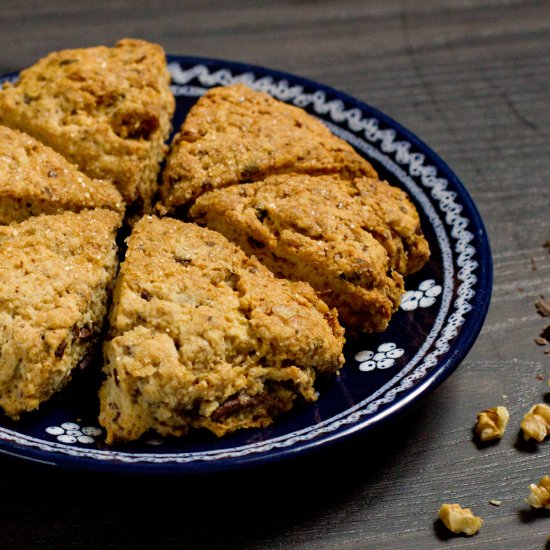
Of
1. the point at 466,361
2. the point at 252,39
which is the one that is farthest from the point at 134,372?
the point at 252,39

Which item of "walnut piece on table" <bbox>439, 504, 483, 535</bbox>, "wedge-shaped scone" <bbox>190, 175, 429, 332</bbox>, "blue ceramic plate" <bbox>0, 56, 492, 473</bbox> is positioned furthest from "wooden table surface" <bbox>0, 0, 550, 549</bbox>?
"wedge-shaped scone" <bbox>190, 175, 429, 332</bbox>

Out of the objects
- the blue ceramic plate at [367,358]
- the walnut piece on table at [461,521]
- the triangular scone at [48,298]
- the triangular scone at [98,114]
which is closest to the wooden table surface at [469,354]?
the walnut piece on table at [461,521]

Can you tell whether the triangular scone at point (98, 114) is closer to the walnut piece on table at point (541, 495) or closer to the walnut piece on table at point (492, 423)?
the walnut piece on table at point (492, 423)

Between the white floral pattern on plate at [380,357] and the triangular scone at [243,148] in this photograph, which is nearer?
the white floral pattern on plate at [380,357]

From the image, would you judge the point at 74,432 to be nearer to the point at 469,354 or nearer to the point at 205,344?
the point at 205,344

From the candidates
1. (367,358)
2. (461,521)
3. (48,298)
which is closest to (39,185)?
(48,298)

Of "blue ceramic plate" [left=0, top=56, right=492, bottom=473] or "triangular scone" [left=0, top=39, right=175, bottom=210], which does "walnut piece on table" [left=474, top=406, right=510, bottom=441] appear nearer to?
"blue ceramic plate" [left=0, top=56, right=492, bottom=473]
